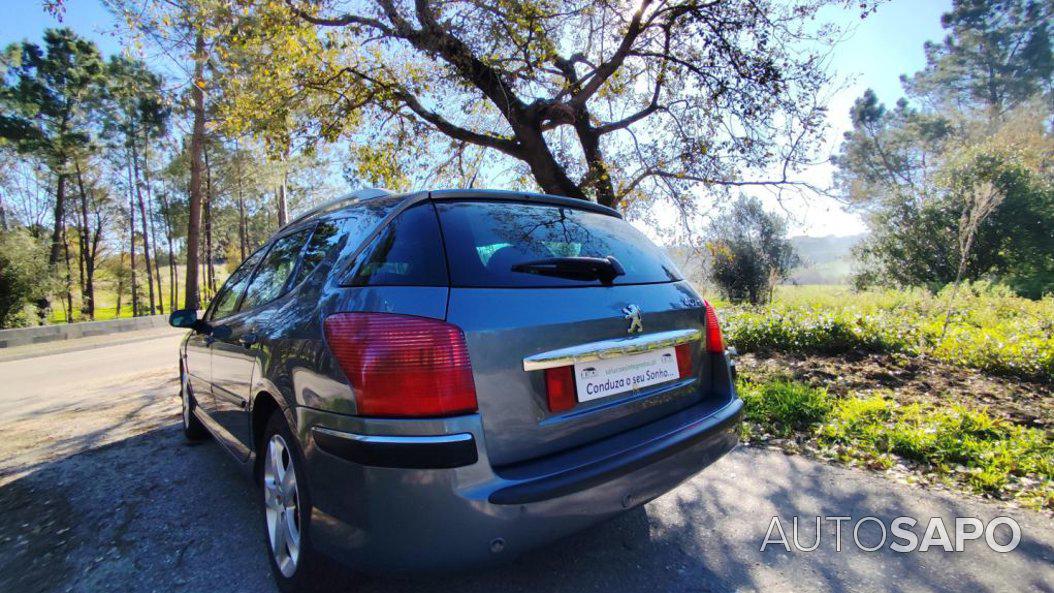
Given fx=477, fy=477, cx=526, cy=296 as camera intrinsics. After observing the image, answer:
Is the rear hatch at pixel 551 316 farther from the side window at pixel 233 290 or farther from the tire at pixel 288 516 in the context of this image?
the side window at pixel 233 290

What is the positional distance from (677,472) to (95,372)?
999 cm

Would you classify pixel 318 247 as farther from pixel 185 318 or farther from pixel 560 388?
pixel 185 318

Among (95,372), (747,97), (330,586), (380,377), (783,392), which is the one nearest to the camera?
(380,377)

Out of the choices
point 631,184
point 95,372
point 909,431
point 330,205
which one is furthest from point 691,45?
point 95,372

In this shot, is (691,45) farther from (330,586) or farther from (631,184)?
(330,586)

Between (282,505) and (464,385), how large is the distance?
1106 mm

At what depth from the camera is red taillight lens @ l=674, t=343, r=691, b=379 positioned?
2.11m

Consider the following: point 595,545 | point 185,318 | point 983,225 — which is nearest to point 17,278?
point 185,318

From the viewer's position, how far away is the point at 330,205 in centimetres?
254

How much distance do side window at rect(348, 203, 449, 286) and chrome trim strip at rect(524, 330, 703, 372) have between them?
16.3 inches

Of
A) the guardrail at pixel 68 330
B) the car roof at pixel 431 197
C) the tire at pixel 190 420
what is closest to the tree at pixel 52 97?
the guardrail at pixel 68 330

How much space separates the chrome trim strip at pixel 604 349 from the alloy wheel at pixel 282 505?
1.01 metres

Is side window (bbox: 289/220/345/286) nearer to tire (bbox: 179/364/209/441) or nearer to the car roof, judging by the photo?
the car roof

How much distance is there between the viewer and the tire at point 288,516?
165 cm
